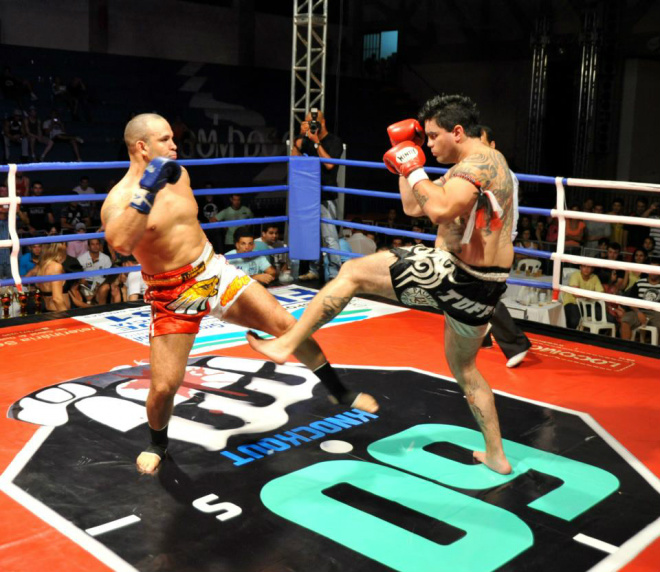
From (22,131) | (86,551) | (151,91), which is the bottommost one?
(86,551)

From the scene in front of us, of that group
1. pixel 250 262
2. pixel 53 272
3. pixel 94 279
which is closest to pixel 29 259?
pixel 94 279

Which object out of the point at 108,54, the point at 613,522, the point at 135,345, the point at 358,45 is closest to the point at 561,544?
the point at 613,522

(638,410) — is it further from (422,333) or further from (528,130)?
(528,130)

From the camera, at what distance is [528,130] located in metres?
10.6

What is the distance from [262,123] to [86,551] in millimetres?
11048

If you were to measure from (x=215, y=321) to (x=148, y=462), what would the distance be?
2.13m

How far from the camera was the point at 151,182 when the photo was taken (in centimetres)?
247

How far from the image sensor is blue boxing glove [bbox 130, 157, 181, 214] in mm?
2477

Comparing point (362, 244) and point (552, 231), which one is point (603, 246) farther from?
point (362, 244)

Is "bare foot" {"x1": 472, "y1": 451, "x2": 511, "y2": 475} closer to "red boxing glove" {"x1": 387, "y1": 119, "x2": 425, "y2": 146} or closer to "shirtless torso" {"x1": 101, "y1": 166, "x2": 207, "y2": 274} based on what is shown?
"red boxing glove" {"x1": 387, "y1": 119, "x2": 425, "y2": 146}

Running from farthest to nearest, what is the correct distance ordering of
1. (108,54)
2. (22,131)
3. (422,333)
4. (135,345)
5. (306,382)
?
(108,54), (22,131), (422,333), (135,345), (306,382)

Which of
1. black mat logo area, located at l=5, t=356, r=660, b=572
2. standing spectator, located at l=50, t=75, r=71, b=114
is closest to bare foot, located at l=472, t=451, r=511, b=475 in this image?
black mat logo area, located at l=5, t=356, r=660, b=572

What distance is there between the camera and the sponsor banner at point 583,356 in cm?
431

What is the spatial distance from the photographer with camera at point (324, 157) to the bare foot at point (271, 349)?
3669 millimetres
